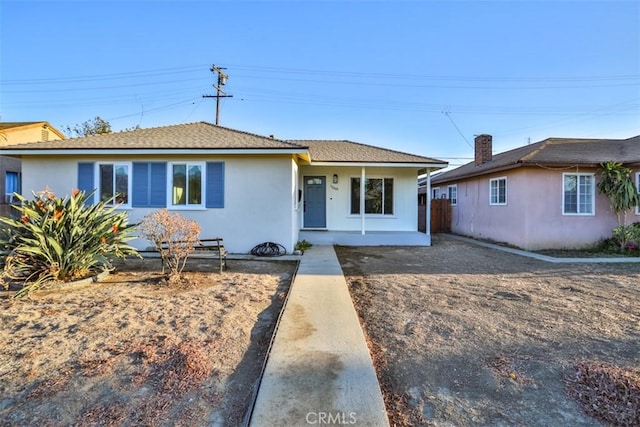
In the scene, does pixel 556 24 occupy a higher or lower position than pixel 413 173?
higher

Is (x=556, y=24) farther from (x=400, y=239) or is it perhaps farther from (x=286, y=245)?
(x=286, y=245)

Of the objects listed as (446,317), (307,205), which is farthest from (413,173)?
(446,317)

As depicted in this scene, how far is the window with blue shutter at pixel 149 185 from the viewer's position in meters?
9.98

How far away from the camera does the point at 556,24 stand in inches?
463

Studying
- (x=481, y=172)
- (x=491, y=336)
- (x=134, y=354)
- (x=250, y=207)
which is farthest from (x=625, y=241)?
(x=134, y=354)

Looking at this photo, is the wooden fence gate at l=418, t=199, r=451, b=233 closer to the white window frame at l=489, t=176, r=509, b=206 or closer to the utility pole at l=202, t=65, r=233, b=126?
the white window frame at l=489, t=176, r=509, b=206

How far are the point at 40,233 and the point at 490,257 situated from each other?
10873 mm

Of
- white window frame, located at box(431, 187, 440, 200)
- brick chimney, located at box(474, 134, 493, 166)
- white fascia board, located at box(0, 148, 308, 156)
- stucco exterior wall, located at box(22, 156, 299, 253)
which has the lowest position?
stucco exterior wall, located at box(22, 156, 299, 253)

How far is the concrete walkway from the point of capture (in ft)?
8.14

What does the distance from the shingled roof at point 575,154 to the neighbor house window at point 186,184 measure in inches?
410

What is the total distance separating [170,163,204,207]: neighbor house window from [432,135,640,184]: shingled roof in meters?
10.4

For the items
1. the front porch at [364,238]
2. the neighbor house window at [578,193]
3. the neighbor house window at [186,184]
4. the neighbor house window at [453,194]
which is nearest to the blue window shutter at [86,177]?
the neighbor house window at [186,184]

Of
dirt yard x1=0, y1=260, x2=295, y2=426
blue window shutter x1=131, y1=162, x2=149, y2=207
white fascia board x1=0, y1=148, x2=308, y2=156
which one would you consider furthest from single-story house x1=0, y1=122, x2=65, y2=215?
dirt yard x1=0, y1=260, x2=295, y2=426

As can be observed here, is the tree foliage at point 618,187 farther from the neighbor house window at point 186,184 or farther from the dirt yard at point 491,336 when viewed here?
the neighbor house window at point 186,184
